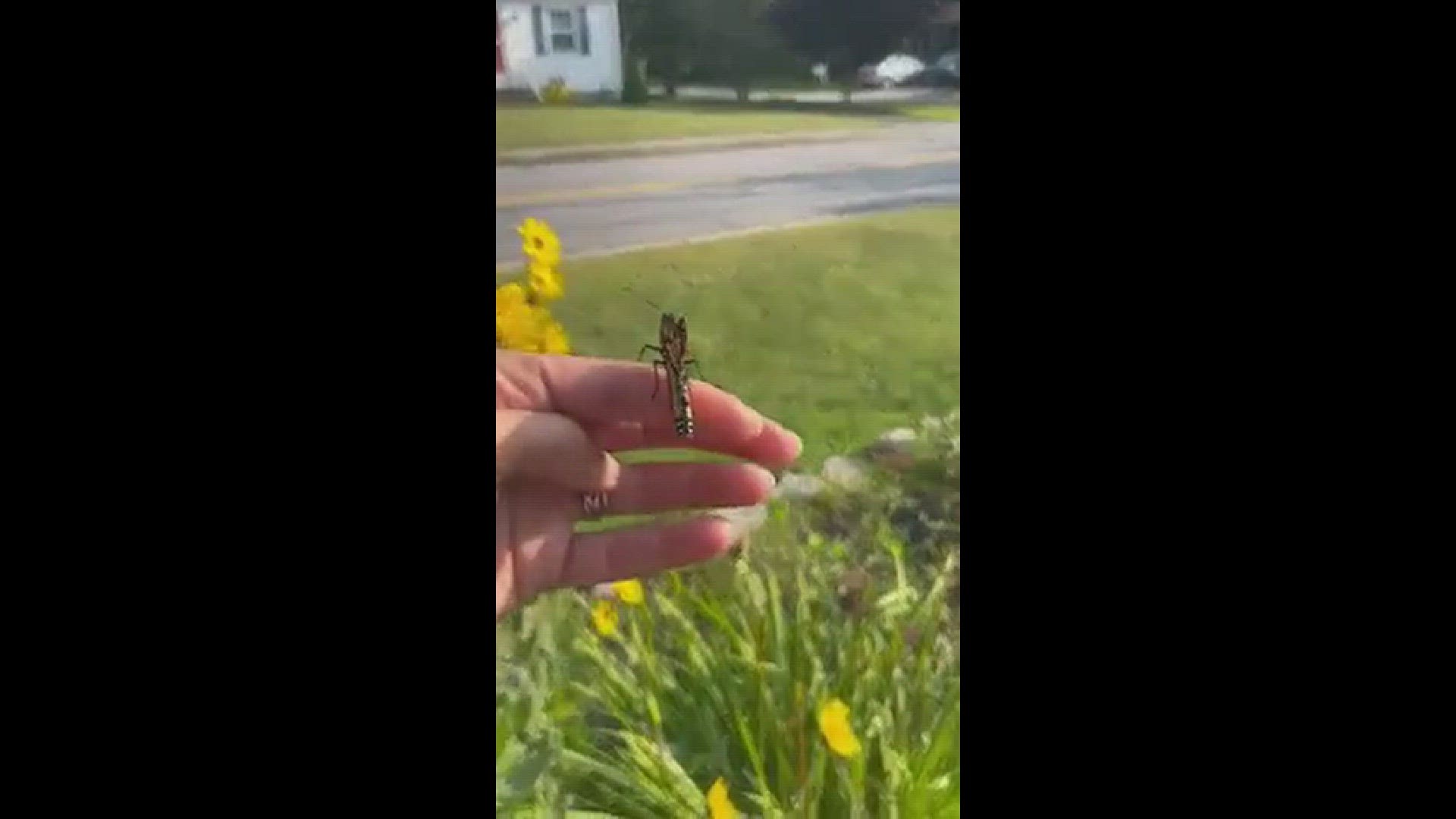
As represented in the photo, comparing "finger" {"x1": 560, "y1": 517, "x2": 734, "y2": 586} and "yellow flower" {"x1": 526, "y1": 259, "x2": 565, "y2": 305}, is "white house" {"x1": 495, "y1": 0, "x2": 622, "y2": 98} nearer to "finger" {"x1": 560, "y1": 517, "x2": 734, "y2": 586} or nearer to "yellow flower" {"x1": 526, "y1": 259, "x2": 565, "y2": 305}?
"yellow flower" {"x1": 526, "y1": 259, "x2": 565, "y2": 305}

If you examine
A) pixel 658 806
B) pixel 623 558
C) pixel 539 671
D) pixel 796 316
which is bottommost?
pixel 658 806

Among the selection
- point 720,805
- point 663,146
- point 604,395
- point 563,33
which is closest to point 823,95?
point 663,146

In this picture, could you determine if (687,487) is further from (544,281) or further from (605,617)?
(544,281)

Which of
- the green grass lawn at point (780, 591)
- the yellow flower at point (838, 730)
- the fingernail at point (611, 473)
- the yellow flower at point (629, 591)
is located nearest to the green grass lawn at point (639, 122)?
the green grass lawn at point (780, 591)

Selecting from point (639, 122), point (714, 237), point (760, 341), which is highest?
point (639, 122)

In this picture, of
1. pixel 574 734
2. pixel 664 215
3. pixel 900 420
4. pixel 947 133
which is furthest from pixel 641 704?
pixel 947 133

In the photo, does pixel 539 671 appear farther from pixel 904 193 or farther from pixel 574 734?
pixel 904 193
